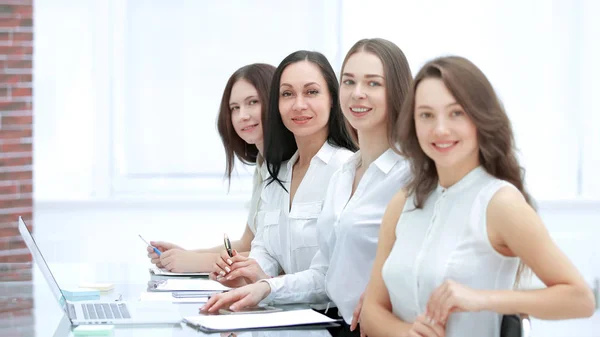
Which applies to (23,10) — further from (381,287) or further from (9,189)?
(381,287)

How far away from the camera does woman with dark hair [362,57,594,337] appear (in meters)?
1.64

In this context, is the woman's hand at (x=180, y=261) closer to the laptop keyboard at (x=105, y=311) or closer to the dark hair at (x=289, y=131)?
the dark hair at (x=289, y=131)

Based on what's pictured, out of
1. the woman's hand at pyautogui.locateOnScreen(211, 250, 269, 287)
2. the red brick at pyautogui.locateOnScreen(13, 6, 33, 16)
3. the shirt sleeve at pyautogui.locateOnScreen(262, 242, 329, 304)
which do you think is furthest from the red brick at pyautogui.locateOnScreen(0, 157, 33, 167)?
the shirt sleeve at pyautogui.locateOnScreen(262, 242, 329, 304)

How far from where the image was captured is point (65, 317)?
2.28 m

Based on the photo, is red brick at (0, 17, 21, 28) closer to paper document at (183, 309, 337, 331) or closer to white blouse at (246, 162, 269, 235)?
white blouse at (246, 162, 269, 235)

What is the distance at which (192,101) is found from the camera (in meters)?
5.32

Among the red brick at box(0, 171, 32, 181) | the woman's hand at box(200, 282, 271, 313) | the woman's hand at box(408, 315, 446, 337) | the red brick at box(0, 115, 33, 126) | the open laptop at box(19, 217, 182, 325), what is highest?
the red brick at box(0, 115, 33, 126)

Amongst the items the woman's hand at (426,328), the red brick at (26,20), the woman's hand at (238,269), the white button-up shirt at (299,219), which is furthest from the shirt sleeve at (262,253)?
the red brick at (26,20)

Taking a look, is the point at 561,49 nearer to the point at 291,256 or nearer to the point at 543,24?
the point at 543,24

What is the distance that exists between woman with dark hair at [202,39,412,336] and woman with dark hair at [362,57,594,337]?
1.26 feet

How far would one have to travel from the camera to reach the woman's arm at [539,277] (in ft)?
5.32

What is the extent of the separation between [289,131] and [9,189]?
256 centimetres

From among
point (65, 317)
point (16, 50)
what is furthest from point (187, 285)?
point (16, 50)

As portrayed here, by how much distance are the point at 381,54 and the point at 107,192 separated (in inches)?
128
